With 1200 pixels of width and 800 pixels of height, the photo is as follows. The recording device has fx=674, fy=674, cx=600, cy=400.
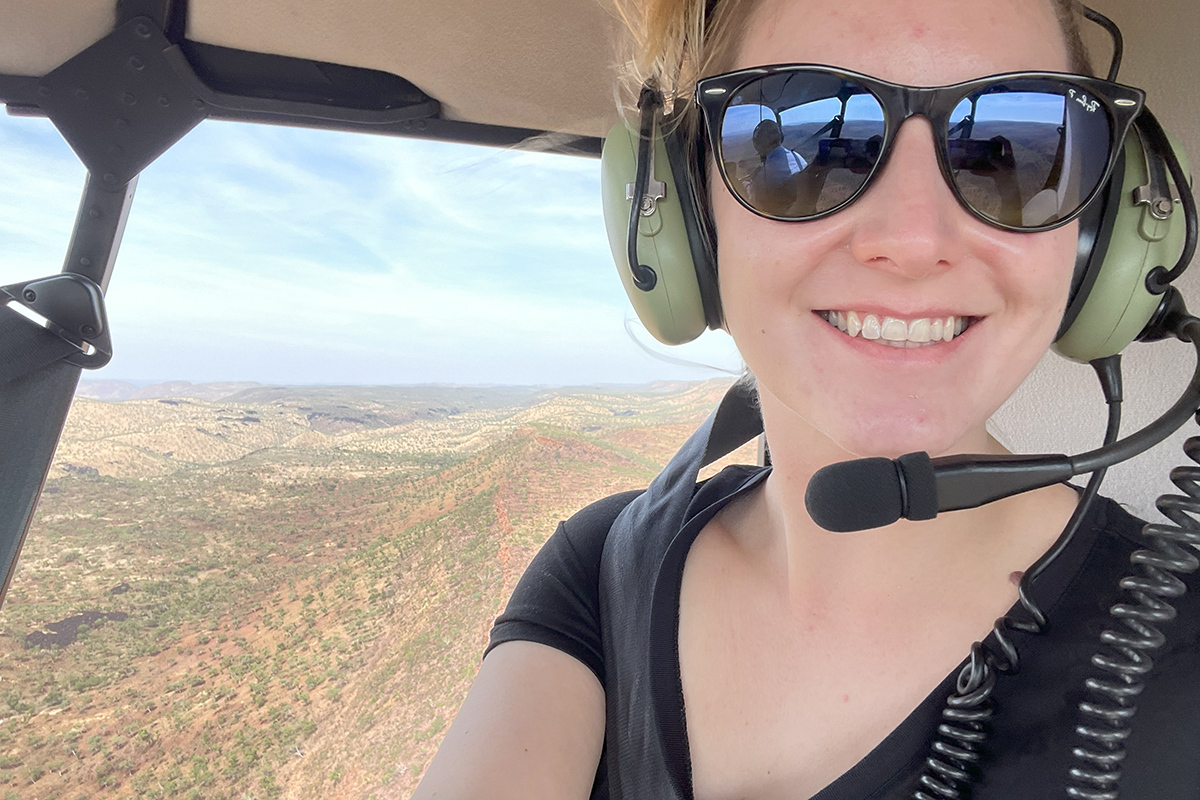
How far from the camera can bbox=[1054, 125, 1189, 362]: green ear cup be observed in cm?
69

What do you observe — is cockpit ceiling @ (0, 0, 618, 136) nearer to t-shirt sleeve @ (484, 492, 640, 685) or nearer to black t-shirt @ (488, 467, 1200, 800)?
t-shirt sleeve @ (484, 492, 640, 685)

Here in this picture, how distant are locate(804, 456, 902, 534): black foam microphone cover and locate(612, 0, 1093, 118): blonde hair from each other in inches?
20.9

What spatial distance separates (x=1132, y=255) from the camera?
2.28 feet

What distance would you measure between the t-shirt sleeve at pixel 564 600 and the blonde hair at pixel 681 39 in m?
0.69

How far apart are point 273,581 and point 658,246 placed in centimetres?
171

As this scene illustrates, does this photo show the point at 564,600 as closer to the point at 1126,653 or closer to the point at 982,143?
the point at 1126,653

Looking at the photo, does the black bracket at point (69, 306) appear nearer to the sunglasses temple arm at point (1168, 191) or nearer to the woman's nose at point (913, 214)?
the woman's nose at point (913, 214)

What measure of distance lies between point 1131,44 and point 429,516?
1.95 meters

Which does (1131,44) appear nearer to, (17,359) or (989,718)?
(989,718)

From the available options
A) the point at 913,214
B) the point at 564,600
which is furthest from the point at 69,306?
the point at 913,214

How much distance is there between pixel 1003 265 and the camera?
650 mm

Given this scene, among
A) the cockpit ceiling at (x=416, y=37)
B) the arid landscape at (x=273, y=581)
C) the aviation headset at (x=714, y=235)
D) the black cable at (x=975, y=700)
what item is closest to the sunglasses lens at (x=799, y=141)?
the aviation headset at (x=714, y=235)

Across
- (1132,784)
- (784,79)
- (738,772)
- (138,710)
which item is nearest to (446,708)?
(138,710)

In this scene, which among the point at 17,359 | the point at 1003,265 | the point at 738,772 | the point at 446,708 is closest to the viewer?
the point at 1003,265
